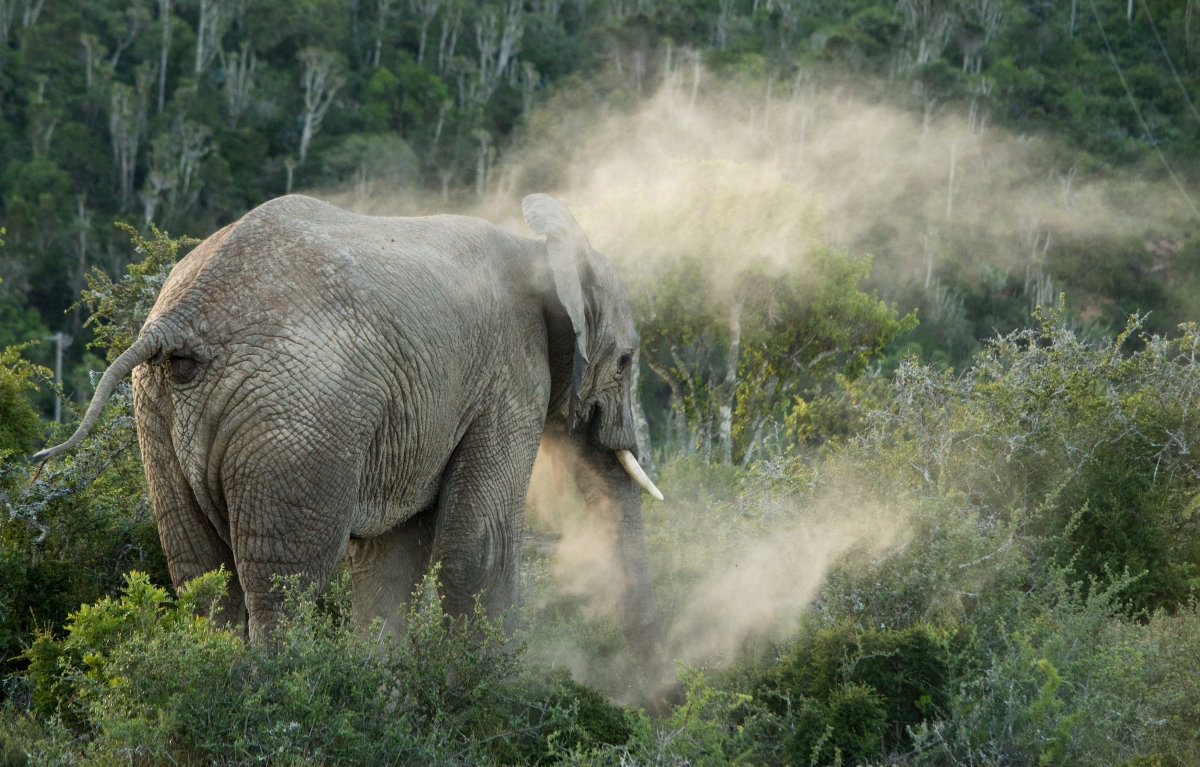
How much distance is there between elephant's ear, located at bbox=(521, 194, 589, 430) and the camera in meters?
5.95

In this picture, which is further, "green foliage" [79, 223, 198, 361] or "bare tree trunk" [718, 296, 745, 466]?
"bare tree trunk" [718, 296, 745, 466]

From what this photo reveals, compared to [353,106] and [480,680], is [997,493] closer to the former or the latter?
[480,680]

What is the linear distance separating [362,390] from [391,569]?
1679 millimetres

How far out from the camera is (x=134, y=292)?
9.09 metres

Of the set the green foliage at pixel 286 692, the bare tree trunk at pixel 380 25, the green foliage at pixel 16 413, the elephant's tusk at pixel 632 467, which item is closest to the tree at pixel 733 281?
the green foliage at pixel 16 413

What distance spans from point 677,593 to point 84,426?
4354mm

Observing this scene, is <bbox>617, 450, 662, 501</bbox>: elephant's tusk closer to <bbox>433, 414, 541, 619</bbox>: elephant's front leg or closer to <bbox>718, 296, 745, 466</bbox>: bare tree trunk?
<bbox>433, 414, 541, 619</bbox>: elephant's front leg

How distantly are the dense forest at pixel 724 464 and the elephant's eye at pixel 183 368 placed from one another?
784 millimetres

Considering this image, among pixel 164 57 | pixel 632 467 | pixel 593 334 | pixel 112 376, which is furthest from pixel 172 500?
pixel 164 57

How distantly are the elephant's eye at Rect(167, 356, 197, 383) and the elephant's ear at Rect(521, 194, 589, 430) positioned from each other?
1887mm

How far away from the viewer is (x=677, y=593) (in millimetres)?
7812

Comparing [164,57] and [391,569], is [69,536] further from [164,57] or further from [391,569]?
[164,57]

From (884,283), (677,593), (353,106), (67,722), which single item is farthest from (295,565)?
(353,106)

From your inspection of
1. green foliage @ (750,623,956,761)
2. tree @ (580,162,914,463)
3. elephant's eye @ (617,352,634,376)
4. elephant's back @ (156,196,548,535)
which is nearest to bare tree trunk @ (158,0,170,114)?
tree @ (580,162,914,463)
